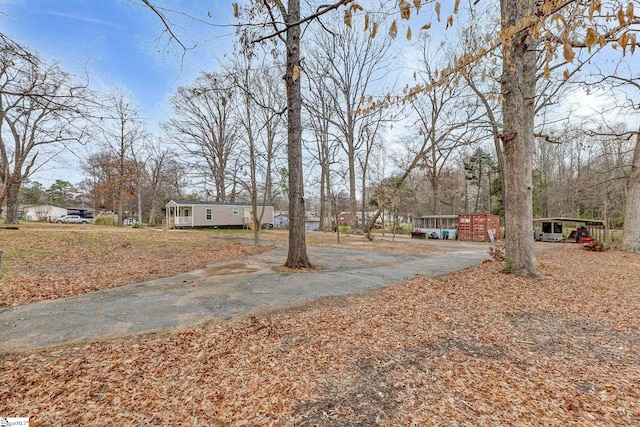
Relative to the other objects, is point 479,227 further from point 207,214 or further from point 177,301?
point 207,214

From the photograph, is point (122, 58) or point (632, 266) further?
point (632, 266)

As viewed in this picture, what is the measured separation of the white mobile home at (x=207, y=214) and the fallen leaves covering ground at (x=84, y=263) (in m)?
13.5

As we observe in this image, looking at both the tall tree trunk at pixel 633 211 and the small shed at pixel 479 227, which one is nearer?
the tall tree trunk at pixel 633 211

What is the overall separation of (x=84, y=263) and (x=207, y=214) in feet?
61.2

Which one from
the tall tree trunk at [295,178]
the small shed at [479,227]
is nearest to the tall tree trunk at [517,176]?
the tall tree trunk at [295,178]

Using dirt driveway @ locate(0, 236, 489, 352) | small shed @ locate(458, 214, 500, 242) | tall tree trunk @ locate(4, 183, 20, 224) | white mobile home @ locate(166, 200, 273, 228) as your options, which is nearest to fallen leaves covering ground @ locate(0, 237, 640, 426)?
dirt driveway @ locate(0, 236, 489, 352)

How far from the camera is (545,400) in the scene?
193cm

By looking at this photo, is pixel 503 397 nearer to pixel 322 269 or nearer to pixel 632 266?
pixel 322 269

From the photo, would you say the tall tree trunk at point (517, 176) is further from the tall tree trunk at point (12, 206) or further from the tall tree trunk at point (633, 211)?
the tall tree trunk at point (12, 206)

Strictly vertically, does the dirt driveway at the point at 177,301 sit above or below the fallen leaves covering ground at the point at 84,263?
below

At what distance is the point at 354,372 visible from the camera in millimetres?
2367

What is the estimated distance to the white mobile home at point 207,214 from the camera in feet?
81.3

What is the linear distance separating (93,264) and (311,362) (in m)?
7.16

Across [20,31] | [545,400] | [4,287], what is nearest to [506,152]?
[545,400]
